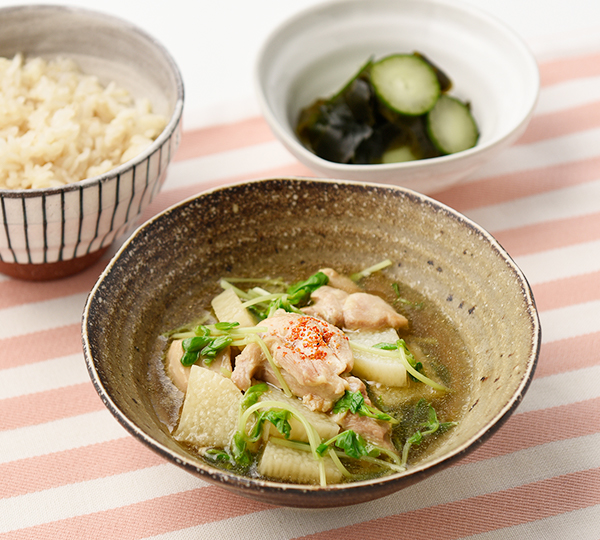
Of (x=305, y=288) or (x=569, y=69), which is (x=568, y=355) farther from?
(x=569, y=69)

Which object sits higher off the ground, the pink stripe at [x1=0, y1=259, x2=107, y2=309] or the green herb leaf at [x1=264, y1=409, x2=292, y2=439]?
the green herb leaf at [x1=264, y1=409, x2=292, y2=439]

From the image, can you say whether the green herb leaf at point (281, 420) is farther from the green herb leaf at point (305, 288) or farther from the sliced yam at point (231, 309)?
the green herb leaf at point (305, 288)

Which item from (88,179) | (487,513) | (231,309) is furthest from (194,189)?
(487,513)

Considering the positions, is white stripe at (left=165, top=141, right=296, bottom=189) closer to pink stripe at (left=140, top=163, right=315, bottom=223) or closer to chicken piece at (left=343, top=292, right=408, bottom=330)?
pink stripe at (left=140, top=163, right=315, bottom=223)

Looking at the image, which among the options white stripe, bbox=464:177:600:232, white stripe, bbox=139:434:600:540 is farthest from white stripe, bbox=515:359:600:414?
white stripe, bbox=464:177:600:232

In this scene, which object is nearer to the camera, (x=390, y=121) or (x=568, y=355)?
(x=568, y=355)

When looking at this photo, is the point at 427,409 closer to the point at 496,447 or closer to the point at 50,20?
the point at 496,447
